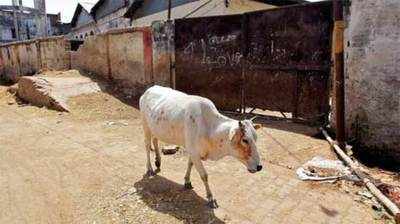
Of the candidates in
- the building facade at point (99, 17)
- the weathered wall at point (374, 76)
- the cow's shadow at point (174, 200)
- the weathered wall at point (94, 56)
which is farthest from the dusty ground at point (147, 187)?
the building facade at point (99, 17)

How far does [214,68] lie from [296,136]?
10.8 ft

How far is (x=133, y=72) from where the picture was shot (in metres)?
12.4

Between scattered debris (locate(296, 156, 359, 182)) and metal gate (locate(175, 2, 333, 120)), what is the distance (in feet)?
7.48

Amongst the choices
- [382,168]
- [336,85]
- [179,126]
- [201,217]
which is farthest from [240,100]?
[201,217]

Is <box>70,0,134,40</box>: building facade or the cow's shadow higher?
<box>70,0,134,40</box>: building facade

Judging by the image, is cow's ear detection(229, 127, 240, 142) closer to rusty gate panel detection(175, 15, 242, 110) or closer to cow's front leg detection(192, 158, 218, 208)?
cow's front leg detection(192, 158, 218, 208)

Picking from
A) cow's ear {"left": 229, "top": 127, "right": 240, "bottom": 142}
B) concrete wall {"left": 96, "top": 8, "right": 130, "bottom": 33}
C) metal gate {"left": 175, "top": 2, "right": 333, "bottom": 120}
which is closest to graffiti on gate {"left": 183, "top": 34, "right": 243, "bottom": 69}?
metal gate {"left": 175, "top": 2, "right": 333, "bottom": 120}

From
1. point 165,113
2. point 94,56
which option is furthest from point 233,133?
point 94,56

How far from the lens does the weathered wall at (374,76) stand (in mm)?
6238

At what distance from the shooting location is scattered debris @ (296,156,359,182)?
553 cm

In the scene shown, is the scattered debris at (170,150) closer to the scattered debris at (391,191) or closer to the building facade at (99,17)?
the scattered debris at (391,191)

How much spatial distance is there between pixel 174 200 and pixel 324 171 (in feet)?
7.76

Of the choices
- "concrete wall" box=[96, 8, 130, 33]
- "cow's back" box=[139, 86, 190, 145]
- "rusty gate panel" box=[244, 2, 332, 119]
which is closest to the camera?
"cow's back" box=[139, 86, 190, 145]

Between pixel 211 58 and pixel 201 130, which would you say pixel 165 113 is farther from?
pixel 211 58
